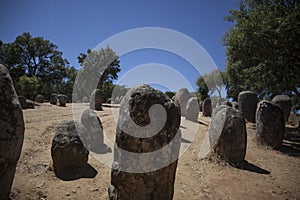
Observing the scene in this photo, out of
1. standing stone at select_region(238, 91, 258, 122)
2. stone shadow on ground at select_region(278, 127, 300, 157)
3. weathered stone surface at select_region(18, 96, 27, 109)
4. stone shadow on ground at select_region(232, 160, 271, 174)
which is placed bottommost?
stone shadow on ground at select_region(232, 160, 271, 174)

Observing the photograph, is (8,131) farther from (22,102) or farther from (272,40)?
(22,102)

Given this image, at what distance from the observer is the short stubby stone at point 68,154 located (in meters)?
5.20

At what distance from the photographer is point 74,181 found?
4.91 meters

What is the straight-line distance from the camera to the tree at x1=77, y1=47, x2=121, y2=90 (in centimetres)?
3771

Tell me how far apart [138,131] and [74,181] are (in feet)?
9.10

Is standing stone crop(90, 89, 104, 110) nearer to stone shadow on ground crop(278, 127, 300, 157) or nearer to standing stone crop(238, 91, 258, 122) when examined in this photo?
standing stone crop(238, 91, 258, 122)

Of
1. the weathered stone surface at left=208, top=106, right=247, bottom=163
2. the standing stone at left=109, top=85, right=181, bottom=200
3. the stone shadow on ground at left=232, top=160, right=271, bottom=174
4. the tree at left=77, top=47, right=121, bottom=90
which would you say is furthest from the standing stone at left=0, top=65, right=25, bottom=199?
the tree at left=77, top=47, right=121, bottom=90

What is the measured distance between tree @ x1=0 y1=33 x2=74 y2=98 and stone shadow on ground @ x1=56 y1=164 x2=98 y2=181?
3696 cm

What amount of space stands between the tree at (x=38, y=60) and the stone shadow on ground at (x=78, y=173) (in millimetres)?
36956

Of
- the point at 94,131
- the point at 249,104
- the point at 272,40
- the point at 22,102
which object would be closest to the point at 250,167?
the point at 94,131

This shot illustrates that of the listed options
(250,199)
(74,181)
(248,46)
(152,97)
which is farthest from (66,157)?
(248,46)

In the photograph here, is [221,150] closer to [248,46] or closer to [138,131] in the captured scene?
[138,131]

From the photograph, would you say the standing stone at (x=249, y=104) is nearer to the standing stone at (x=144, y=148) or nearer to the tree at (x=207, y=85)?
the standing stone at (x=144, y=148)

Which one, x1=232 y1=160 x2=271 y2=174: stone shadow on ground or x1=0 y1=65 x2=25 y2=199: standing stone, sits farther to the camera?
x1=232 y1=160 x2=271 y2=174: stone shadow on ground
